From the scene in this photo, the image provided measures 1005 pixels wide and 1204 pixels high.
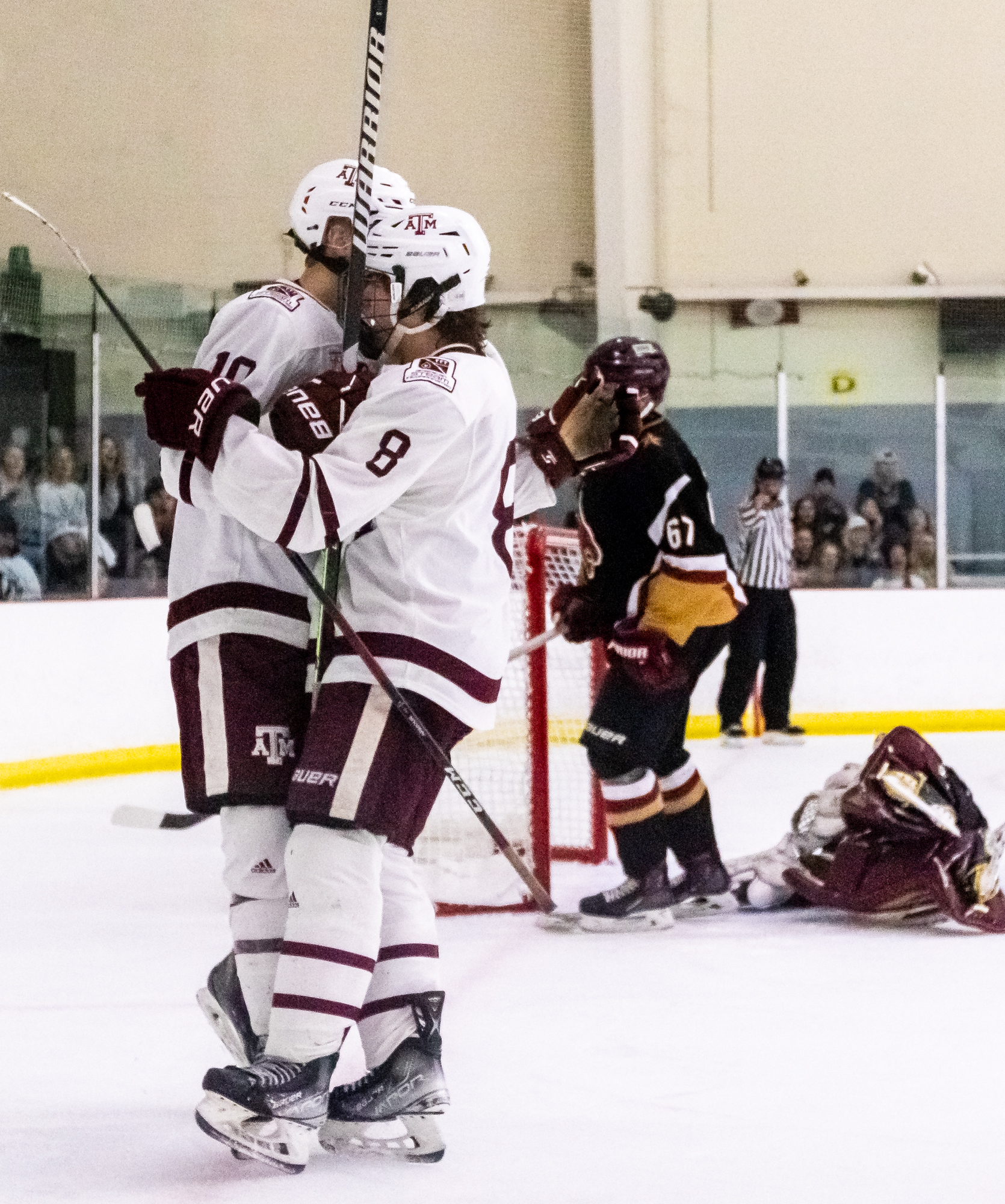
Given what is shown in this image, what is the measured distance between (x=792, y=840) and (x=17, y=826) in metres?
2.09

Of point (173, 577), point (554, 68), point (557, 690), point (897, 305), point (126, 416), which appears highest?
point (554, 68)

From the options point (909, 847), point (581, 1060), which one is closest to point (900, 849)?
point (909, 847)

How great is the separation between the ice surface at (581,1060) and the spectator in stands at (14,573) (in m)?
2.13

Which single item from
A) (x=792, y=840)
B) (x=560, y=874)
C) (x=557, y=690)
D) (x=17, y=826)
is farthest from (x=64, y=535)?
(x=792, y=840)

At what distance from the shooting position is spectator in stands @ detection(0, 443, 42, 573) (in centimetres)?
591

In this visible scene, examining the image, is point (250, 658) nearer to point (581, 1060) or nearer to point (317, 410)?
point (317, 410)

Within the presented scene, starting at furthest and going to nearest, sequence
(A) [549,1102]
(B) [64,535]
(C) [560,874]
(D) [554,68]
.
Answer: (D) [554,68], (B) [64,535], (C) [560,874], (A) [549,1102]

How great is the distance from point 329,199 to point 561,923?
63.5 inches

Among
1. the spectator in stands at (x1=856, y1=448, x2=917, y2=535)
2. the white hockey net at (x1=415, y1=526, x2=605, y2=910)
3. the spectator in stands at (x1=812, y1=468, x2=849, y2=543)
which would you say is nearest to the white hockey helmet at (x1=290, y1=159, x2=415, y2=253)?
the white hockey net at (x1=415, y1=526, x2=605, y2=910)

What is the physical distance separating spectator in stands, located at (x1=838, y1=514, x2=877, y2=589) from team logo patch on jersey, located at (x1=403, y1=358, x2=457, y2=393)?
228 inches

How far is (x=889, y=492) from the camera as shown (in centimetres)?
775

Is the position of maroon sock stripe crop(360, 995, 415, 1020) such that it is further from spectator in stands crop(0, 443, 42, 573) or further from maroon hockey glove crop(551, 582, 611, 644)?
spectator in stands crop(0, 443, 42, 573)

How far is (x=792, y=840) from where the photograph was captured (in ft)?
11.0

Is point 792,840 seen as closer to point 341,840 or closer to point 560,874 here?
point 560,874
